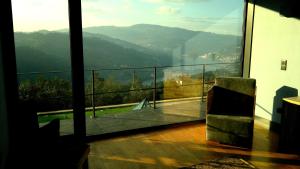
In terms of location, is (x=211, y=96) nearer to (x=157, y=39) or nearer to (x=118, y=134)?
(x=157, y=39)

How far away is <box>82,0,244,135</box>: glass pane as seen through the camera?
12.2 feet

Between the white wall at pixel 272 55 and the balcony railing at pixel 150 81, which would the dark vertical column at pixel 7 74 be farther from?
the white wall at pixel 272 55

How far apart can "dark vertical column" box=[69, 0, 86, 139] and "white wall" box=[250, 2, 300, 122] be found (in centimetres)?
289

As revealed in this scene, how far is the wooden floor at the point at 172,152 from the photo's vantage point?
329 cm

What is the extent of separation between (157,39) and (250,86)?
5.00 ft

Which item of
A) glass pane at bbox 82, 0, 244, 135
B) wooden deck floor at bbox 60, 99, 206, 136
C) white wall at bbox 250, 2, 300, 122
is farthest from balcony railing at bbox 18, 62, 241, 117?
white wall at bbox 250, 2, 300, 122

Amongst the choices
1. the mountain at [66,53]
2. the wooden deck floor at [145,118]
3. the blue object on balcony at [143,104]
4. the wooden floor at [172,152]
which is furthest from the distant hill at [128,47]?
the wooden floor at [172,152]

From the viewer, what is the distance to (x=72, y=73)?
11.1ft

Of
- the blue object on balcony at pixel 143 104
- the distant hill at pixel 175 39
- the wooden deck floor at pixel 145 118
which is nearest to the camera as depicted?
the distant hill at pixel 175 39

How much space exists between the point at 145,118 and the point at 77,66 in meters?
1.59

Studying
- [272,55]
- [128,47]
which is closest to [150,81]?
[128,47]

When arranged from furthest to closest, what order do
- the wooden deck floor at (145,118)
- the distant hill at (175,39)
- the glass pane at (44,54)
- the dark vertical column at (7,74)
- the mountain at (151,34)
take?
1. the wooden deck floor at (145,118)
2. the distant hill at (175,39)
3. the mountain at (151,34)
4. the glass pane at (44,54)
5. the dark vertical column at (7,74)

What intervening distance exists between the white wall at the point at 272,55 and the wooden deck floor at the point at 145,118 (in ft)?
3.42

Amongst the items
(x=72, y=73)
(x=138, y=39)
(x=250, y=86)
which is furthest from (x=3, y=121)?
(x=250, y=86)
